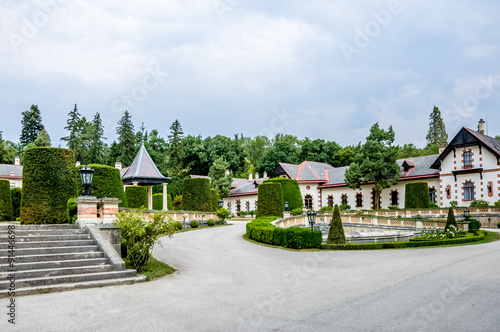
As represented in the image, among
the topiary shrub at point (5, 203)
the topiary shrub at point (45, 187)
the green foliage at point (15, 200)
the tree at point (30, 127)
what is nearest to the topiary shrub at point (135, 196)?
the green foliage at point (15, 200)

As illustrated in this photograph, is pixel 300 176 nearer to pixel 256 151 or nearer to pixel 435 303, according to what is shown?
pixel 256 151

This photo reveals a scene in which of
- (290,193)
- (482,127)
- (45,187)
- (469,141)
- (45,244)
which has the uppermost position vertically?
(482,127)

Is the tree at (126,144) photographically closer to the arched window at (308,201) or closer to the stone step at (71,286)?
the arched window at (308,201)

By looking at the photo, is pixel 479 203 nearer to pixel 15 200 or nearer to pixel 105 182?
pixel 105 182

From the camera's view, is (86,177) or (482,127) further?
(482,127)

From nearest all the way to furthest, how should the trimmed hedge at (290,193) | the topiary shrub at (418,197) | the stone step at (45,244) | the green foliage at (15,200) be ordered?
the stone step at (45,244), the green foliage at (15,200), the topiary shrub at (418,197), the trimmed hedge at (290,193)

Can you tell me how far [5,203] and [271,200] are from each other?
1913 centimetres

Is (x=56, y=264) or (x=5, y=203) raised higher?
(x=5, y=203)

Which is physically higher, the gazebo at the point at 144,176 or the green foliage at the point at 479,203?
the gazebo at the point at 144,176

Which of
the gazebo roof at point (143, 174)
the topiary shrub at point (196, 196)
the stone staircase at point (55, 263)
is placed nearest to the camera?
the stone staircase at point (55, 263)

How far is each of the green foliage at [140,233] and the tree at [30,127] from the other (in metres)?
77.9

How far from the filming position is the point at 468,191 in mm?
38375

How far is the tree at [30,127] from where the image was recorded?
7856 centimetres

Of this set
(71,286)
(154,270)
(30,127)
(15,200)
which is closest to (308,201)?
(15,200)
